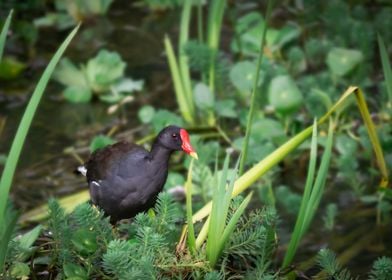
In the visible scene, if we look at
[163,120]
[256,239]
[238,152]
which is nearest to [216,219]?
[256,239]

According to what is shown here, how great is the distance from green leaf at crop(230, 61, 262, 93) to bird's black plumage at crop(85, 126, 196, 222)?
62.7 inches

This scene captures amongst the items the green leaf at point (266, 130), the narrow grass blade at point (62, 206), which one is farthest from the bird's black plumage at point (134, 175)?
the green leaf at point (266, 130)

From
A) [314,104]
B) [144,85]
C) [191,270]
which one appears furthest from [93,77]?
[191,270]

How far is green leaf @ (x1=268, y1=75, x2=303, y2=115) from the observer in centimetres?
416

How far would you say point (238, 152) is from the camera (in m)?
4.42

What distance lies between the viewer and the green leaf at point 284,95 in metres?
4.16

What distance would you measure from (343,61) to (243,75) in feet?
1.63

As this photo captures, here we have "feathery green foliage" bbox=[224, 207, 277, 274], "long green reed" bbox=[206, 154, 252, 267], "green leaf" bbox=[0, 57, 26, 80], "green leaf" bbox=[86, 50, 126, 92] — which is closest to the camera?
"long green reed" bbox=[206, 154, 252, 267]

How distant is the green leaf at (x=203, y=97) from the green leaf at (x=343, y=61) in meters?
0.62

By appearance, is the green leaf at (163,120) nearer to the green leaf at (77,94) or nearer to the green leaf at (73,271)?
the green leaf at (77,94)

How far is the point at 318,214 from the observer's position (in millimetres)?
3953

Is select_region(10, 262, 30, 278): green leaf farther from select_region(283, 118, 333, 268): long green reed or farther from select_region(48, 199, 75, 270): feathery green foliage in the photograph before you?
select_region(283, 118, 333, 268): long green reed

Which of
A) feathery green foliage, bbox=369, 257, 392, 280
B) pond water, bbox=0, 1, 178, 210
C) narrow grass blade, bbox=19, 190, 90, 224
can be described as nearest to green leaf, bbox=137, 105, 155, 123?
pond water, bbox=0, 1, 178, 210

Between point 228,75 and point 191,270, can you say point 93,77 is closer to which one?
point 228,75
